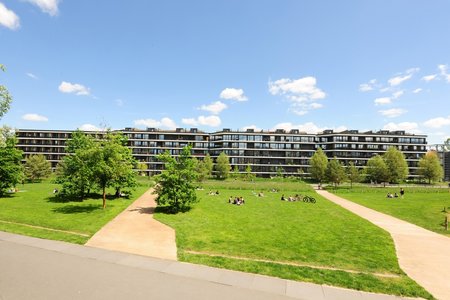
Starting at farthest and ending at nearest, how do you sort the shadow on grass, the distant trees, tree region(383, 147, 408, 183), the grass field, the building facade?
1. the building facade
2. tree region(383, 147, 408, 183)
3. the distant trees
4. the shadow on grass
5. the grass field

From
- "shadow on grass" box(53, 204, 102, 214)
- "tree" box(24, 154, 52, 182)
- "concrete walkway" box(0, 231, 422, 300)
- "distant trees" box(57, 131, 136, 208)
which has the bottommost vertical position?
"shadow on grass" box(53, 204, 102, 214)

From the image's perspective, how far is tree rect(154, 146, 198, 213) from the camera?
26.5 m

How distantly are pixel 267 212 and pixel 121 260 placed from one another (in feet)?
59.6

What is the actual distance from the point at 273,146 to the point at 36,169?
74.8 meters

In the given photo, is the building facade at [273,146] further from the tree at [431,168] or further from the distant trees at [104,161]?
the distant trees at [104,161]

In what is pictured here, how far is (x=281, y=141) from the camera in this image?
340 feet

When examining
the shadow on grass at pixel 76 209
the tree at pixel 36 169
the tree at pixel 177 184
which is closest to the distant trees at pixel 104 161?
the shadow on grass at pixel 76 209

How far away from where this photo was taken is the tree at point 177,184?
87.1 ft

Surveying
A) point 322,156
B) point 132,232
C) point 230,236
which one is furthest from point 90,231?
point 322,156

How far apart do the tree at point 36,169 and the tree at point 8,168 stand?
3609cm

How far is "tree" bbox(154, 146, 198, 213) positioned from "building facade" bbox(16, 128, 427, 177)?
2811 inches

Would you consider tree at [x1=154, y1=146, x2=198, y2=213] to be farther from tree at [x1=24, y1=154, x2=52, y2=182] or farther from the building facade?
the building facade

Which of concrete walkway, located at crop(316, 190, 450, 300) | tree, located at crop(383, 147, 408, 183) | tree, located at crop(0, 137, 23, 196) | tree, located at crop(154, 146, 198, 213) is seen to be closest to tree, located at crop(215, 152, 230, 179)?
tree, located at crop(383, 147, 408, 183)

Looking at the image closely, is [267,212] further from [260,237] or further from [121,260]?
[121,260]
